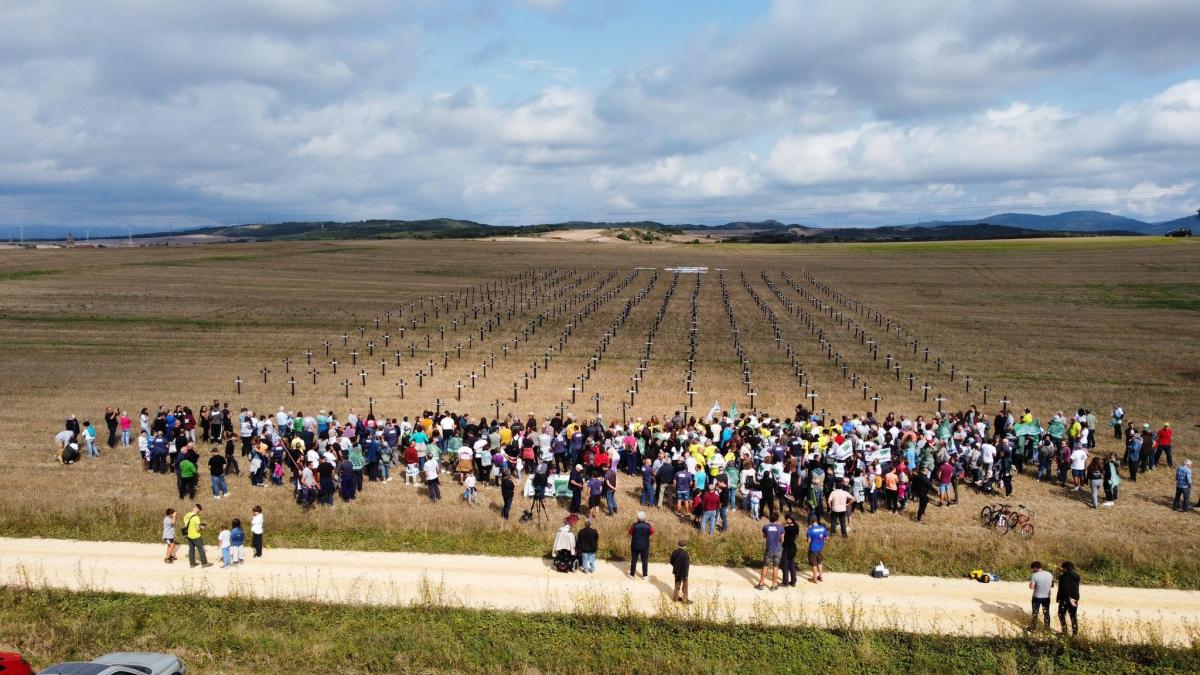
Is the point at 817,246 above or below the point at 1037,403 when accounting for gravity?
above

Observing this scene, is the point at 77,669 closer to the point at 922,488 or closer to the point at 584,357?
the point at 922,488

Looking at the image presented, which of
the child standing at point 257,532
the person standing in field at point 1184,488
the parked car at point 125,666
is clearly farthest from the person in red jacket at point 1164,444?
the parked car at point 125,666

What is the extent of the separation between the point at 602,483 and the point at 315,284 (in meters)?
64.6

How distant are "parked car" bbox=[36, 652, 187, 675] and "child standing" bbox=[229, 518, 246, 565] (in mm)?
4175

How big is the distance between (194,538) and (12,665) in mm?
4975

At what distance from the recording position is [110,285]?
70.6 m

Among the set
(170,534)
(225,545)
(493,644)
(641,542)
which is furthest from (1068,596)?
(170,534)

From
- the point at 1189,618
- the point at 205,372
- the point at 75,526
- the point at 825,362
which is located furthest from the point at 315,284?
the point at 1189,618

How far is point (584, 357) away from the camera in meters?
42.1

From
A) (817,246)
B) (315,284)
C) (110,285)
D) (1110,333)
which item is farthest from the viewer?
(817,246)

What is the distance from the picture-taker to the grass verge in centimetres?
1342

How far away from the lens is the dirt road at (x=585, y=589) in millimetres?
14766

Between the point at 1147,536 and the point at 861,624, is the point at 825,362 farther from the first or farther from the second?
the point at 861,624

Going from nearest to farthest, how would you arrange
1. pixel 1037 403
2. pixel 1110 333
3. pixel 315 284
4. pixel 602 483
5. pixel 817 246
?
pixel 602 483 → pixel 1037 403 → pixel 1110 333 → pixel 315 284 → pixel 817 246
